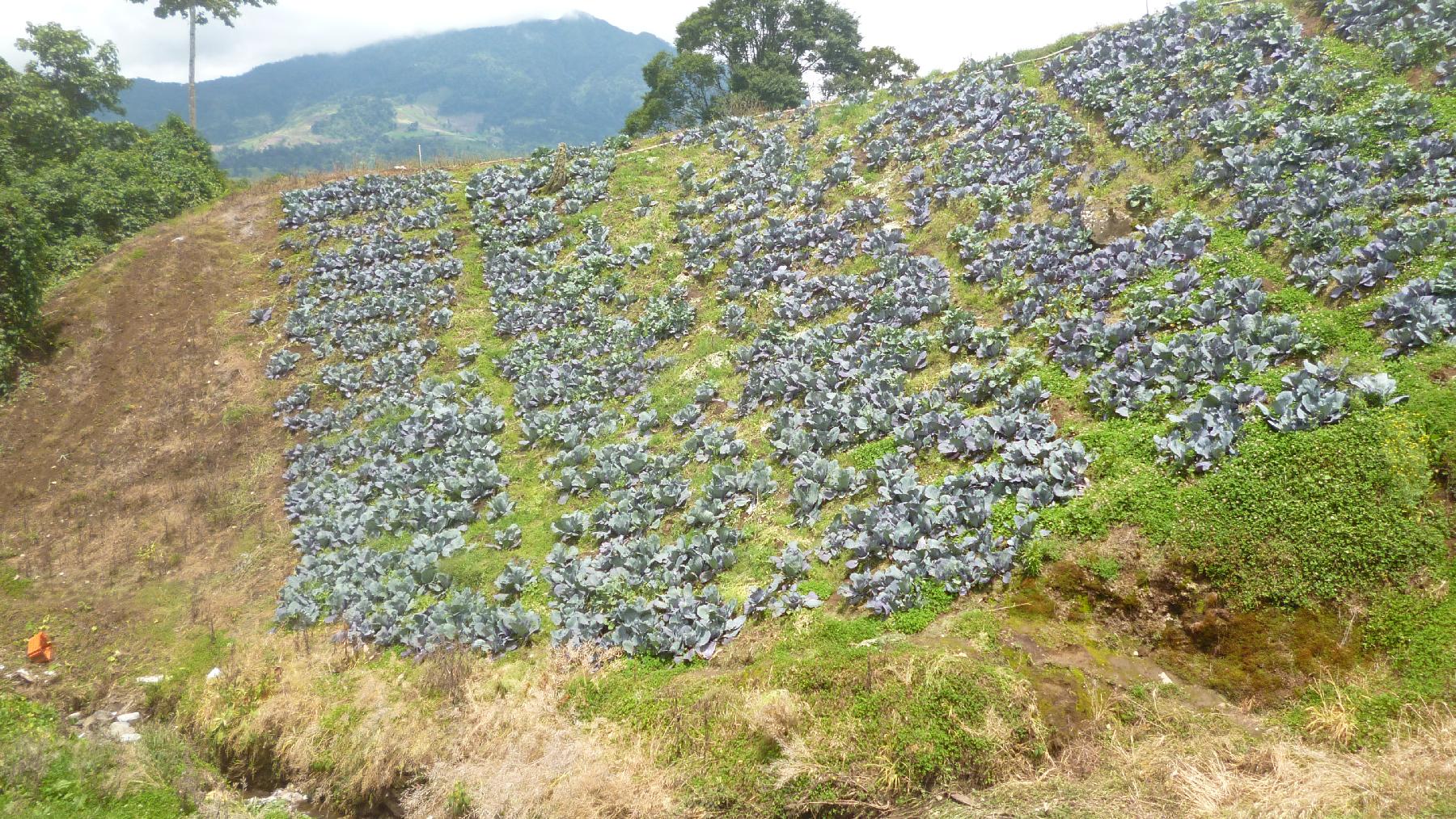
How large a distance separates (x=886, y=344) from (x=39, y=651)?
13.9m

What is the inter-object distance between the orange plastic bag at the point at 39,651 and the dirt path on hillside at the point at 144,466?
0.55ft

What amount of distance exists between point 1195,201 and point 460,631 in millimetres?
13381

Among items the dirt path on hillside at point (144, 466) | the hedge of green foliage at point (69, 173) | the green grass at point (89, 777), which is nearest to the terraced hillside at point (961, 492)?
the green grass at point (89, 777)

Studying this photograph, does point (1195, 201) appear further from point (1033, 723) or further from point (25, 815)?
point (25, 815)

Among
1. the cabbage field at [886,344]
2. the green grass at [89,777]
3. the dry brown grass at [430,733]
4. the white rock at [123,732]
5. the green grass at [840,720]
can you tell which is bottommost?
the white rock at [123,732]

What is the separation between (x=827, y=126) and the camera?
2302 cm

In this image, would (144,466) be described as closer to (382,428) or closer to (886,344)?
(382,428)

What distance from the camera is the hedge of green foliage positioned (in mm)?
18781

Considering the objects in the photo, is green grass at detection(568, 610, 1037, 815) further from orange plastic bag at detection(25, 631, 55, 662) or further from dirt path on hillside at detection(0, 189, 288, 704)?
orange plastic bag at detection(25, 631, 55, 662)

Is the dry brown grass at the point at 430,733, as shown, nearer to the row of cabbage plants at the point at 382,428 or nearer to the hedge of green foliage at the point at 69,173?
the row of cabbage plants at the point at 382,428

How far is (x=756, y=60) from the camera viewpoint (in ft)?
142

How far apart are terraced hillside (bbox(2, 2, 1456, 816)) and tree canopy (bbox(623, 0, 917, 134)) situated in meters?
23.5

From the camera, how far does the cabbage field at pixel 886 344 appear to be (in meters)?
8.46

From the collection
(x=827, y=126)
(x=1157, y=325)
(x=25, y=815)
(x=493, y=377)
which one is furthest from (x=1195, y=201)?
(x=25, y=815)
